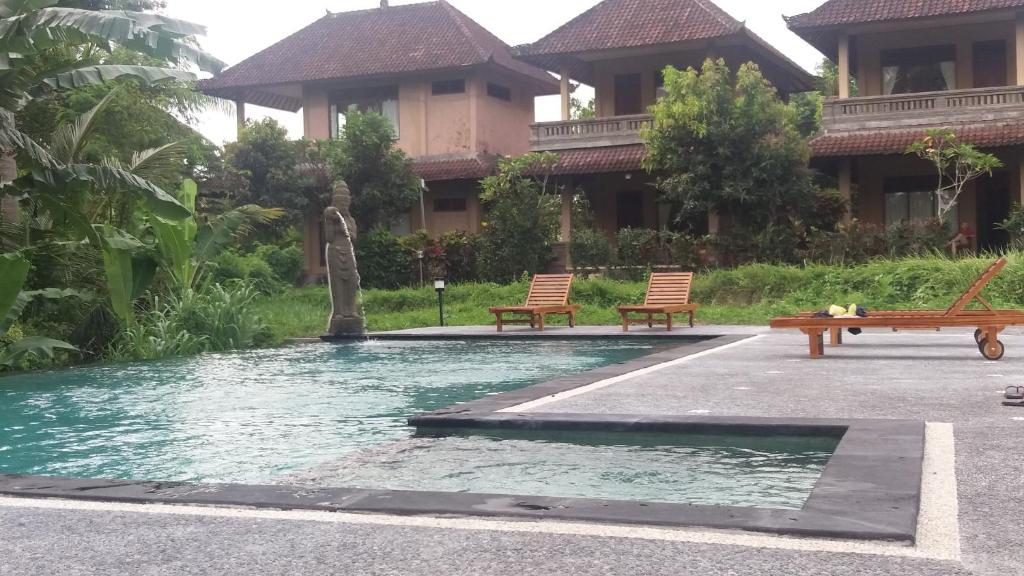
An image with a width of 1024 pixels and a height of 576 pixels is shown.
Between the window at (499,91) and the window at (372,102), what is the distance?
2873 millimetres

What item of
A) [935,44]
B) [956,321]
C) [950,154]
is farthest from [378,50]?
[956,321]

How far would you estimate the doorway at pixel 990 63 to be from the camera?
86.3 feet

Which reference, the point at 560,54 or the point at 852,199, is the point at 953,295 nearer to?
the point at 852,199

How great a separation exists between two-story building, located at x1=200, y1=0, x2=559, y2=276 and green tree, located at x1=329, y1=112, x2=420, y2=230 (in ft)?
5.35

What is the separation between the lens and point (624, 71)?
30.3m

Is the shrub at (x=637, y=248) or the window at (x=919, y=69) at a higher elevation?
the window at (x=919, y=69)

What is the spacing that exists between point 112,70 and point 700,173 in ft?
47.6

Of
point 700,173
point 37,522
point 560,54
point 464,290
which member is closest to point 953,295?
point 700,173

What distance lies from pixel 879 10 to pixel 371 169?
13.5 metres

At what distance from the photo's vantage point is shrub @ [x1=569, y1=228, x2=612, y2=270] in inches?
1006

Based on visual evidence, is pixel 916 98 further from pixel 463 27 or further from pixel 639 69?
pixel 463 27

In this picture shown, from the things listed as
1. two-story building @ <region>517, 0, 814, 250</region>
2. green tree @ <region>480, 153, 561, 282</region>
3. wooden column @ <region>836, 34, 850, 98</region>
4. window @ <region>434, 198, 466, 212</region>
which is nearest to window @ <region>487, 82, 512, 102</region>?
two-story building @ <region>517, 0, 814, 250</region>

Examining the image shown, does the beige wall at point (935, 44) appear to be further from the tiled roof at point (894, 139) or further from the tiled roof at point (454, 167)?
the tiled roof at point (454, 167)

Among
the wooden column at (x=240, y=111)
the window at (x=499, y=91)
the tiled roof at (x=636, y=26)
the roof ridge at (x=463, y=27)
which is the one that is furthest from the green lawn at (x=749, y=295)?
the wooden column at (x=240, y=111)
